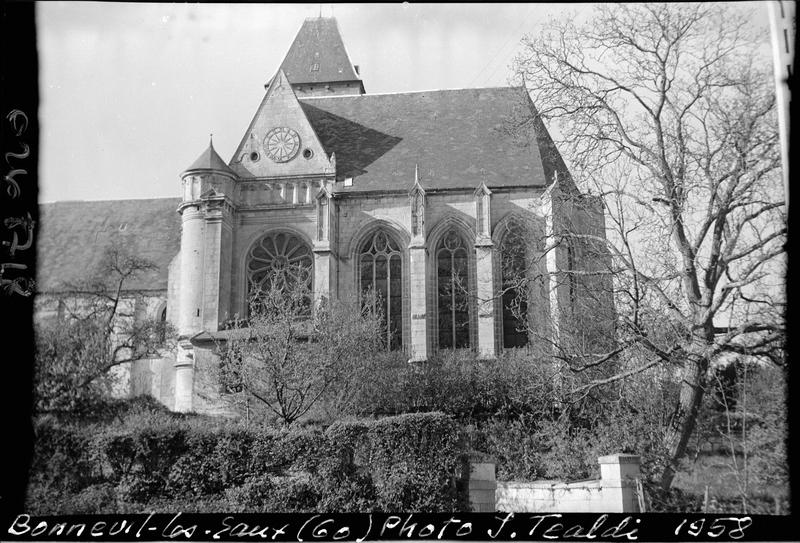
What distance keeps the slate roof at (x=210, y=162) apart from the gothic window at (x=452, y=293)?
6.82 m

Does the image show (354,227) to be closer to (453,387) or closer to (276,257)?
(276,257)

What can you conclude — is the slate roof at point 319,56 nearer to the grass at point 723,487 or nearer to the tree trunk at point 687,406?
the tree trunk at point 687,406

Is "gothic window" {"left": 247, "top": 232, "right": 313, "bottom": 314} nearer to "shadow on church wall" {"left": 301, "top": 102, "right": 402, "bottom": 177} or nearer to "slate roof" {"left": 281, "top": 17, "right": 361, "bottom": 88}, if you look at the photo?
"shadow on church wall" {"left": 301, "top": 102, "right": 402, "bottom": 177}

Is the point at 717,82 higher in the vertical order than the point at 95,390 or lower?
higher

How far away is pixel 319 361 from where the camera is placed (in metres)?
18.5

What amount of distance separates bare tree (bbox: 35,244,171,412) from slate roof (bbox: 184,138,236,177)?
167 inches

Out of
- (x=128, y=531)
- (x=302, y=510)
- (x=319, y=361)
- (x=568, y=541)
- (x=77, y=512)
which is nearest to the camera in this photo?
(x=568, y=541)

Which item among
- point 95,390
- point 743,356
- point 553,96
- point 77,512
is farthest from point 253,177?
point 743,356

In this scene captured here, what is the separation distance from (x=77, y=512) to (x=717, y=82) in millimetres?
10957

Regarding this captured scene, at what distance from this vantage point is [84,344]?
15.4 m

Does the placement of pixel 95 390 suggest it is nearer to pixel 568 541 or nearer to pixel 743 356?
pixel 568 541

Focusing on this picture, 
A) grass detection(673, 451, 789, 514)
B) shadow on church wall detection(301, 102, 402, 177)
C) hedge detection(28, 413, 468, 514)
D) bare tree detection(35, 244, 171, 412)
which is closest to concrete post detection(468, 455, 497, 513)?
hedge detection(28, 413, 468, 514)

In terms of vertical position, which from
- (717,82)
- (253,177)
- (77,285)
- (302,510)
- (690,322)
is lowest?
(302,510)

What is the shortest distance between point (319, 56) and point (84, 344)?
24435mm
